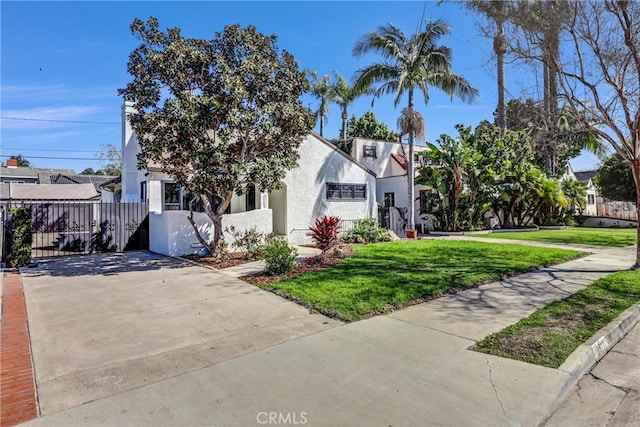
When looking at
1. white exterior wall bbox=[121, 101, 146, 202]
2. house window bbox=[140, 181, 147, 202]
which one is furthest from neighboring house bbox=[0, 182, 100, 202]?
house window bbox=[140, 181, 147, 202]

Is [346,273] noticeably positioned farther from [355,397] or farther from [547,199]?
[547,199]

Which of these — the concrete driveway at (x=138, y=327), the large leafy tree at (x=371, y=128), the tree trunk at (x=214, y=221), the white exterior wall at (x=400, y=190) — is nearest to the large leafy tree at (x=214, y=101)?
the tree trunk at (x=214, y=221)

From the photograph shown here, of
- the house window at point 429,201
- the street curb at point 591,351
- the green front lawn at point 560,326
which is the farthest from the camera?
the house window at point 429,201

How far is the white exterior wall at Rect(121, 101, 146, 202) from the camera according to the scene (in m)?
16.2

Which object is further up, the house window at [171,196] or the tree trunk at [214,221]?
the house window at [171,196]

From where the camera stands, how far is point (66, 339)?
193 inches

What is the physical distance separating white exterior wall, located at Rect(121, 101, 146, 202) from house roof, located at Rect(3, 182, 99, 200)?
8.91 metres

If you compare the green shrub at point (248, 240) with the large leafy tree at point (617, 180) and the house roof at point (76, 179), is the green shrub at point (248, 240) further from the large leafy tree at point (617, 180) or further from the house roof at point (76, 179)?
the large leafy tree at point (617, 180)

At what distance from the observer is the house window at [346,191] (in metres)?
17.5

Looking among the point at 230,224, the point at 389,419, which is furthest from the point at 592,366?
the point at 230,224

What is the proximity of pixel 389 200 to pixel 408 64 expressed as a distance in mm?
9077

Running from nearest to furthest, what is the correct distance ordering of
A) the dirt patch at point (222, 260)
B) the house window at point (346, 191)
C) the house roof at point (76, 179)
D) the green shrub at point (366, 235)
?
the dirt patch at point (222, 260)
the green shrub at point (366, 235)
the house window at point (346, 191)
the house roof at point (76, 179)

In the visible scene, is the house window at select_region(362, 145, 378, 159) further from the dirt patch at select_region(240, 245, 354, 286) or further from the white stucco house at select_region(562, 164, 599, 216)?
the white stucco house at select_region(562, 164, 599, 216)

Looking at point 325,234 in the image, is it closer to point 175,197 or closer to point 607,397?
point 607,397
